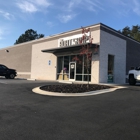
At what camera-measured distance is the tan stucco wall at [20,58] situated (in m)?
30.6

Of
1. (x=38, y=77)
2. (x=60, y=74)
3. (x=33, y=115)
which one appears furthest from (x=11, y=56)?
(x=33, y=115)

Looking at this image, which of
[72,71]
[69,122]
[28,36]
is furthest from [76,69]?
[28,36]

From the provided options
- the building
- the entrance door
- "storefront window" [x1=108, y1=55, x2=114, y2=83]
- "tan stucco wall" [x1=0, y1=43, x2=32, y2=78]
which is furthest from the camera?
"tan stucco wall" [x1=0, y1=43, x2=32, y2=78]

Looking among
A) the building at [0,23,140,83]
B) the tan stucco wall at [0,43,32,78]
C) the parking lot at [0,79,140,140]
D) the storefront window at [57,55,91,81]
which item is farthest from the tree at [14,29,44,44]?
the parking lot at [0,79,140,140]

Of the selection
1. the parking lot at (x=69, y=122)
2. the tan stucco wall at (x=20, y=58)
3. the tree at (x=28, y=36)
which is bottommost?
the parking lot at (x=69, y=122)

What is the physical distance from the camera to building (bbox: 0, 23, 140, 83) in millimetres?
19219

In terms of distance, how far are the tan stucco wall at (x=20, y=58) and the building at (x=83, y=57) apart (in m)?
0.18

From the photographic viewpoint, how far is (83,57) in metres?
20.2

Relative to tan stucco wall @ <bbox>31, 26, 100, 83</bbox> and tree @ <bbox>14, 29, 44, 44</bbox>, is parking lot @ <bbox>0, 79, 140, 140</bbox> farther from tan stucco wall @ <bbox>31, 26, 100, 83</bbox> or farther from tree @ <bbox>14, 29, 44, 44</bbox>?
tree @ <bbox>14, 29, 44, 44</bbox>

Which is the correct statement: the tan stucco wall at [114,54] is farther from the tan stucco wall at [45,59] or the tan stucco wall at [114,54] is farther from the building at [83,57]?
the tan stucco wall at [45,59]

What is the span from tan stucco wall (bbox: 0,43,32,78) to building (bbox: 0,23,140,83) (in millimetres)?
183

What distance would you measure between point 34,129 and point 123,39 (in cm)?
2027

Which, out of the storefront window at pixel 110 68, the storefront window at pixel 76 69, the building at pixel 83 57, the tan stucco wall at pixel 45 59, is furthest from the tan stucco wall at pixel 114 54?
the tan stucco wall at pixel 45 59

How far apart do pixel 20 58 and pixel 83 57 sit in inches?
652
